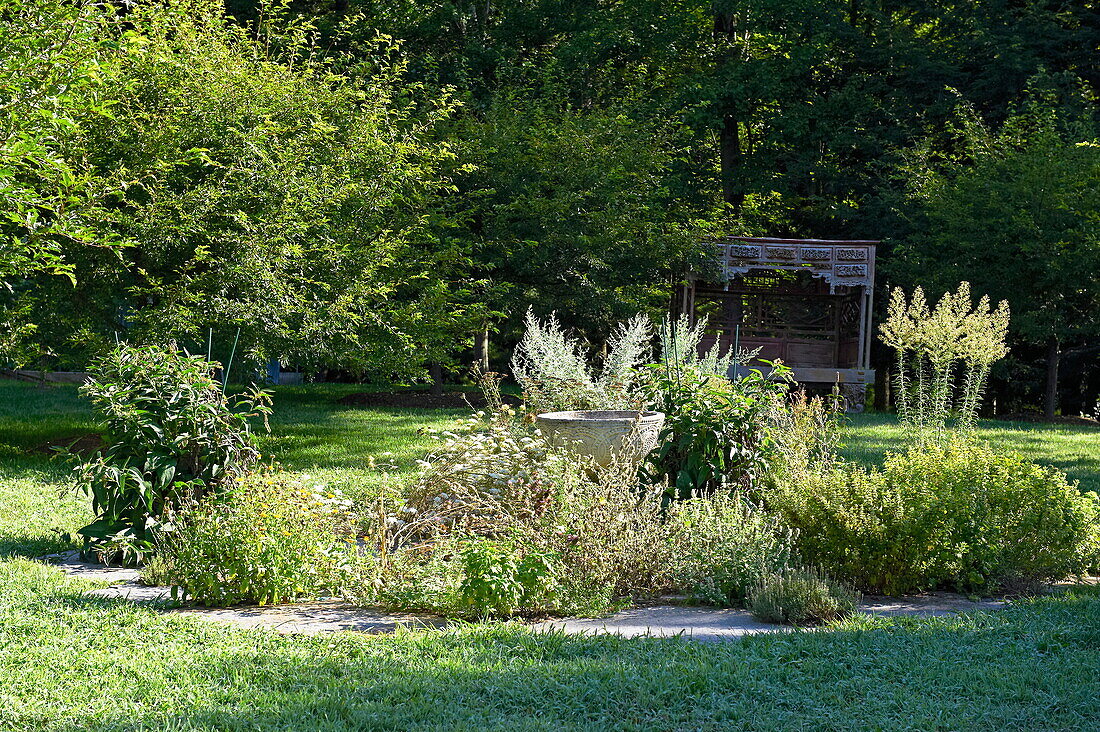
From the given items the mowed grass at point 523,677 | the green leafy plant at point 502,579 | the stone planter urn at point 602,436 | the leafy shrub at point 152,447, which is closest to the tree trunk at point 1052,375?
the stone planter urn at point 602,436

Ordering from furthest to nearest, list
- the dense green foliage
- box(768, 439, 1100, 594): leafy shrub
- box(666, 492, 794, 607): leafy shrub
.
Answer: the dense green foliage
box(768, 439, 1100, 594): leafy shrub
box(666, 492, 794, 607): leafy shrub

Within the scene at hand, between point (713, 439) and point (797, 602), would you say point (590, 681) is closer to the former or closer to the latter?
point (797, 602)

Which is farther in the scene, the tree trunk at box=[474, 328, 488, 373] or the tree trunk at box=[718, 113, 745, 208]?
the tree trunk at box=[718, 113, 745, 208]

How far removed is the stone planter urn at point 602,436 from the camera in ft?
22.2

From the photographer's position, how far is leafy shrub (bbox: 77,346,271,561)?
561cm

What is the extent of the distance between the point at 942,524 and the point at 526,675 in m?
2.75

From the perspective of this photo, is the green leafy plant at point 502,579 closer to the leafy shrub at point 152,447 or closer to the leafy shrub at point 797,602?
the leafy shrub at point 797,602

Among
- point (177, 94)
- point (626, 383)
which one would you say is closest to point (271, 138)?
point (177, 94)

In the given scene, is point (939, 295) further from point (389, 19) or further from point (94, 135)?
point (94, 135)

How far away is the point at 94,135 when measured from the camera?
933 centimetres

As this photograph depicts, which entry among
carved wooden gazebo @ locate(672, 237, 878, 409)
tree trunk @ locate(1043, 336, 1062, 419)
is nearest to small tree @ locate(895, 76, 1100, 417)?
tree trunk @ locate(1043, 336, 1062, 419)

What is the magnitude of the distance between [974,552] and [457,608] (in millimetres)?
2942

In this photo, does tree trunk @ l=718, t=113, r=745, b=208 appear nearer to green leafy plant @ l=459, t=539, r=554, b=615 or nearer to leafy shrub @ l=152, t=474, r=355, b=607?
leafy shrub @ l=152, t=474, r=355, b=607

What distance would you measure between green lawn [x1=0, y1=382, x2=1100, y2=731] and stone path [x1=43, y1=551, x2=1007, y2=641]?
8.2 inches
